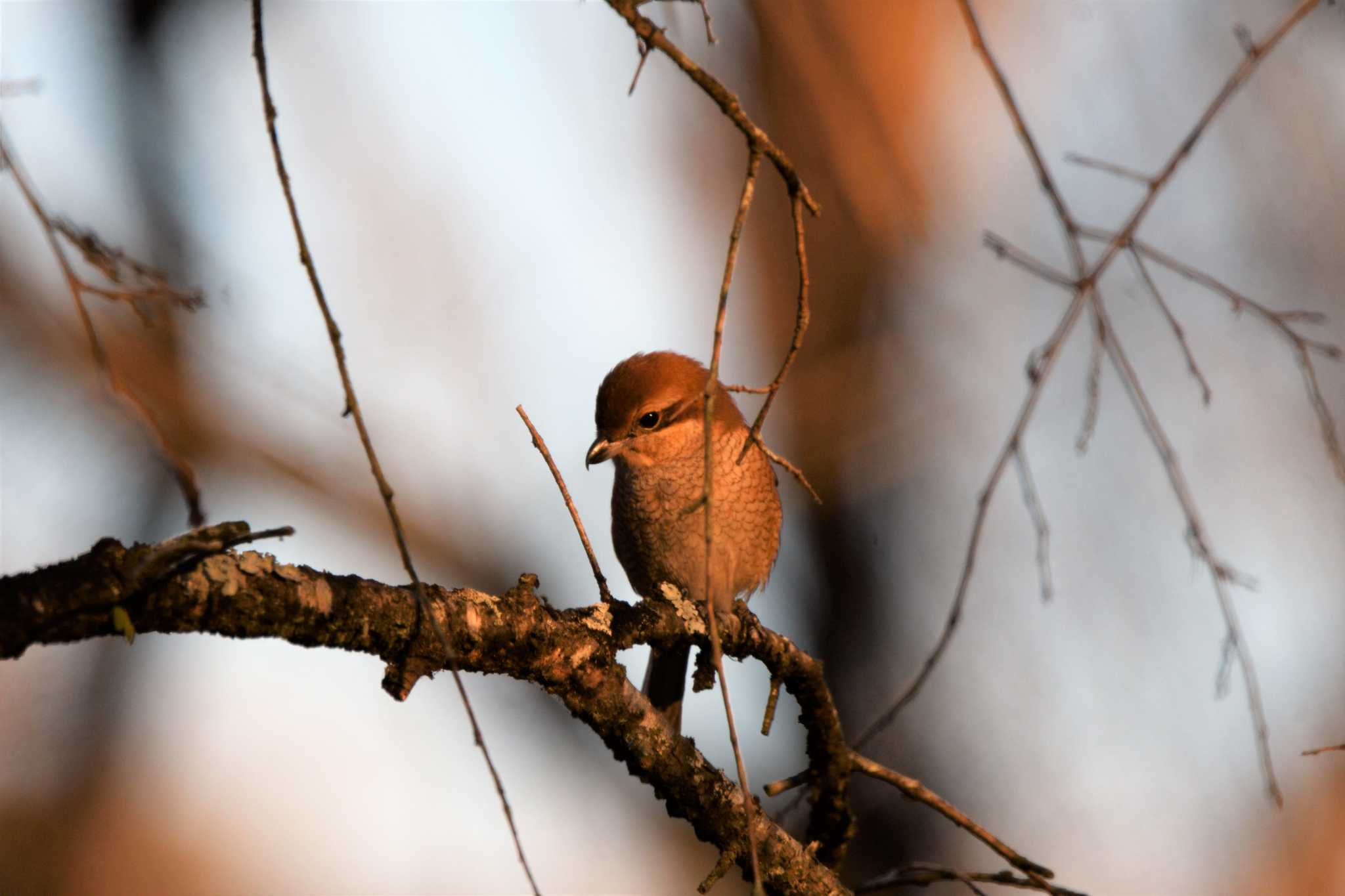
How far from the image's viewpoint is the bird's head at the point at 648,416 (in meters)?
4.99

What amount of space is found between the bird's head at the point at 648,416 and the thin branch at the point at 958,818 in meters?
1.92

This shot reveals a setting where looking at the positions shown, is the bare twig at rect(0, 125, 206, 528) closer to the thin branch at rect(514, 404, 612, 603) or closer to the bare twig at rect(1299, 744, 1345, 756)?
the thin branch at rect(514, 404, 612, 603)

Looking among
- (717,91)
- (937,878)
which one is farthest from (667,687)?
(717,91)

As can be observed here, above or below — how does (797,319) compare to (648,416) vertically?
below

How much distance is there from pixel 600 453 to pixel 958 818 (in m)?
2.39

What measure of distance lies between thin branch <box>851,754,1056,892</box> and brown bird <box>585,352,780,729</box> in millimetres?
1522

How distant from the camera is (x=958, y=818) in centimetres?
304

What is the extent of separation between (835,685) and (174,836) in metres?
6.02

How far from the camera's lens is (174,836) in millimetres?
10016

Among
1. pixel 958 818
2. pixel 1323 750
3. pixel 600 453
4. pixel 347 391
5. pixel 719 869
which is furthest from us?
pixel 600 453

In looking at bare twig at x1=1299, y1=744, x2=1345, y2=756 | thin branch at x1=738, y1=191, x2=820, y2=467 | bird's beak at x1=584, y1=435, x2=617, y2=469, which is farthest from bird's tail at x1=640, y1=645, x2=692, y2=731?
thin branch at x1=738, y1=191, x2=820, y2=467

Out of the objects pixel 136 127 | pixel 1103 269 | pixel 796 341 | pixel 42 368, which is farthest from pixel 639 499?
pixel 136 127

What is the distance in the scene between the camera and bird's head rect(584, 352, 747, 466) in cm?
499

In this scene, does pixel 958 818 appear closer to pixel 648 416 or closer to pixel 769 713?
pixel 769 713
